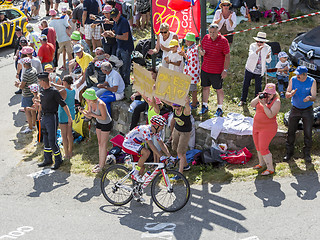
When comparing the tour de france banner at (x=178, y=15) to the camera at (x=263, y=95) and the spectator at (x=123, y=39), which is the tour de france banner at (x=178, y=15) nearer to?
the spectator at (x=123, y=39)

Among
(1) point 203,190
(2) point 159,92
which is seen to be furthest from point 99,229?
(2) point 159,92

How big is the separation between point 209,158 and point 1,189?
4349 mm

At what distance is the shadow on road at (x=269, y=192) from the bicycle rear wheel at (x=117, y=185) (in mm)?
2304

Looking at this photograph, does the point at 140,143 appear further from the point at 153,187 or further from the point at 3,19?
the point at 3,19

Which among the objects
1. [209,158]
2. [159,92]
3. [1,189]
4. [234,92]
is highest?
[159,92]

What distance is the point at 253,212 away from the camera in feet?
25.9

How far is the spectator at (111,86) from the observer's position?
428 inches

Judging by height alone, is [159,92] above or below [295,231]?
above

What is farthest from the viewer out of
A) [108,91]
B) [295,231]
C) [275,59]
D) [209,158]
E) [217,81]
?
[275,59]

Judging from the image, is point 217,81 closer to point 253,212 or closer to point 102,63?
point 102,63

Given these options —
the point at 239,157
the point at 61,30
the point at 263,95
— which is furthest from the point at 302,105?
the point at 61,30

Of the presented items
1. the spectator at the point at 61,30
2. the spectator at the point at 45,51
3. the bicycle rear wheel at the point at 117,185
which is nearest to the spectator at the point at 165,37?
the bicycle rear wheel at the point at 117,185

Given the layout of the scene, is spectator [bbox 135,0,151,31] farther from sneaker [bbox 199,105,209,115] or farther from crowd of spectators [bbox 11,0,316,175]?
sneaker [bbox 199,105,209,115]

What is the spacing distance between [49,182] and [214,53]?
4405 mm
